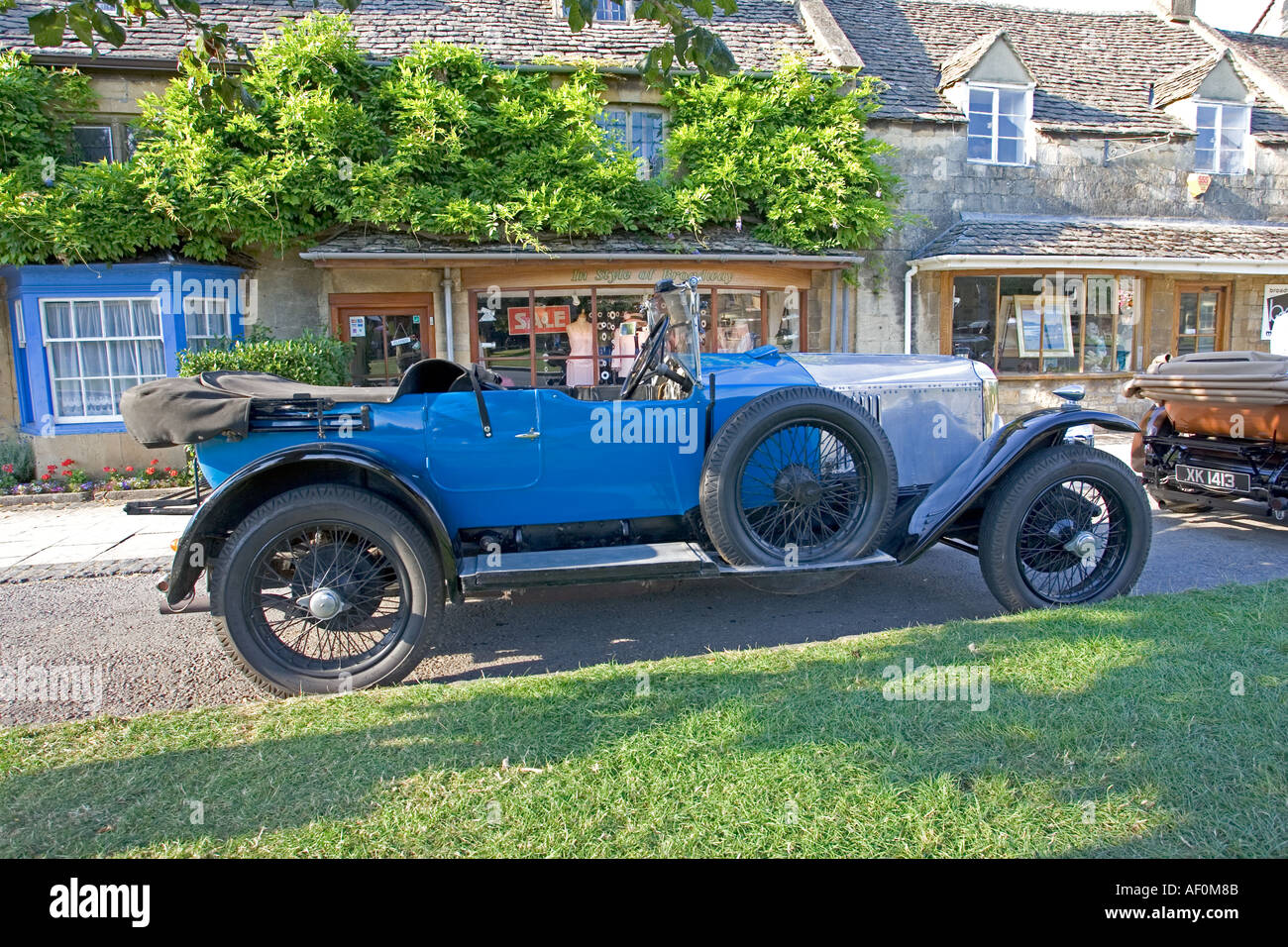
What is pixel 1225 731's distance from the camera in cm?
287

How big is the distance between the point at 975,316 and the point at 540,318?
7260 millimetres

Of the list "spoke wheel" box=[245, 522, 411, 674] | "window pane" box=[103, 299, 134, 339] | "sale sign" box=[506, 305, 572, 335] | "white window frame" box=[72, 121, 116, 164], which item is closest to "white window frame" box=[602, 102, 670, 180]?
"sale sign" box=[506, 305, 572, 335]

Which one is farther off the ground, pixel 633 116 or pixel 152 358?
pixel 633 116

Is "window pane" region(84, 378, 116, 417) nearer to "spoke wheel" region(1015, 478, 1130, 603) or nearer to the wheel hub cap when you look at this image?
the wheel hub cap

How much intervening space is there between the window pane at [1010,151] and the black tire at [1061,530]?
1094cm

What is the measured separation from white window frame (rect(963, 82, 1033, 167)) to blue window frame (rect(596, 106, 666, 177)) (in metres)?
5.25

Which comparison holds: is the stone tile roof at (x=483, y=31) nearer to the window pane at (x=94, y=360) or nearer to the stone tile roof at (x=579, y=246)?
the stone tile roof at (x=579, y=246)

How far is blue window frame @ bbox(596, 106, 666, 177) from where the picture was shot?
11859 mm

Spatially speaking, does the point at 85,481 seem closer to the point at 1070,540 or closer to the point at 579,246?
the point at 579,246

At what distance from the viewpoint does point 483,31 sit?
11.9 metres

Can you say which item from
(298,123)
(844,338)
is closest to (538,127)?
(298,123)

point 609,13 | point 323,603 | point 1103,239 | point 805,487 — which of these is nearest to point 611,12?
point 609,13

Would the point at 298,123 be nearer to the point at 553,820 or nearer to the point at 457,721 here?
the point at 457,721
